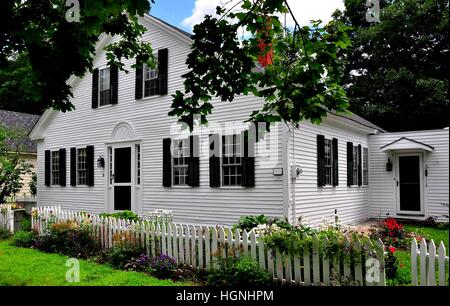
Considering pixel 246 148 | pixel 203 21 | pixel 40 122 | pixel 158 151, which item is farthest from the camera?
pixel 40 122

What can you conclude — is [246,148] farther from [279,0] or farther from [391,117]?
[391,117]

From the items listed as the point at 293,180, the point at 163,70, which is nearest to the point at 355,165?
the point at 293,180

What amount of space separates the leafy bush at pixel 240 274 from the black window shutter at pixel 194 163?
5.16m

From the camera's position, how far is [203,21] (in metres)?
5.12

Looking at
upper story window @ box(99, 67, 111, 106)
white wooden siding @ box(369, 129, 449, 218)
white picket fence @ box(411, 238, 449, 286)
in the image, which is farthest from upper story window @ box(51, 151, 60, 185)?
white picket fence @ box(411, 238, 449, 286)

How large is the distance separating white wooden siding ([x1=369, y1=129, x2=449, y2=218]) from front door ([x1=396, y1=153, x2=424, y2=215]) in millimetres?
216

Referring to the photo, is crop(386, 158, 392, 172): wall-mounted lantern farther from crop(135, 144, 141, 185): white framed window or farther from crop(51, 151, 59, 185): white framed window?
crop(51, 151, 59, 185): white framed window

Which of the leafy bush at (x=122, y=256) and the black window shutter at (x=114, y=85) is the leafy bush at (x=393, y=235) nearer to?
the leafy bush at (x=122, y=256)

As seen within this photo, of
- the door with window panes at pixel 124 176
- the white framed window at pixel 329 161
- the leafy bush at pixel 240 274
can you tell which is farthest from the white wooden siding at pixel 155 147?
the leafy bush at pixel 240 274

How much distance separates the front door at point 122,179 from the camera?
13.0 meters

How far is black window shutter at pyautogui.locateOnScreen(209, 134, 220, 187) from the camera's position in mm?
10578

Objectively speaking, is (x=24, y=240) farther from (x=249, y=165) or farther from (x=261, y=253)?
(x=261, y=253)
